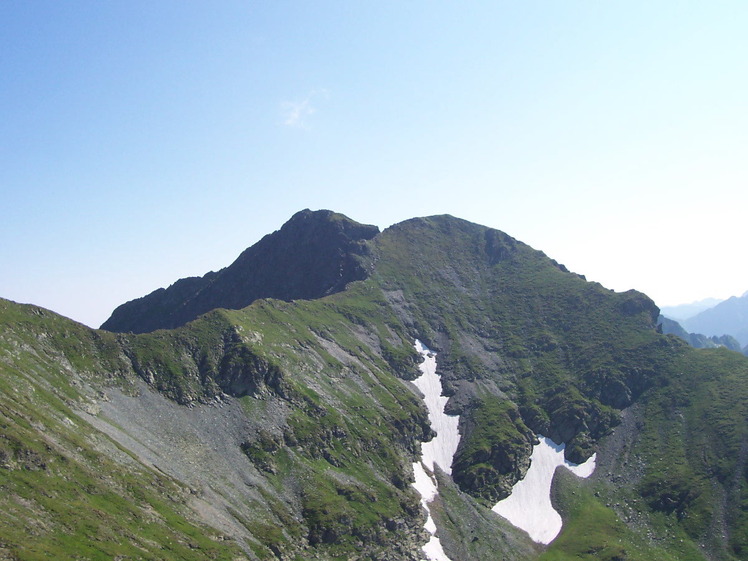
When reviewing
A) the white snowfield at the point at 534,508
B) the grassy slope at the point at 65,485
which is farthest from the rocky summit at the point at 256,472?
the white snowfield at the point at 534,508

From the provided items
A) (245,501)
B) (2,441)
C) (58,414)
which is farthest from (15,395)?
(245,501)

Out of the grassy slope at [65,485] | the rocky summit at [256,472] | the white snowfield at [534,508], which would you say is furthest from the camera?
the white snowfield at [534,508]

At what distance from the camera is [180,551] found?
93.0m

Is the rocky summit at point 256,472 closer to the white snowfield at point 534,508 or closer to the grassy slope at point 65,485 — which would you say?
the grassy slope at point 65,485

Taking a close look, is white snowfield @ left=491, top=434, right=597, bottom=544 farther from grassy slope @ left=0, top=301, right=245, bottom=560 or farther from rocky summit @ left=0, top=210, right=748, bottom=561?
grassy slope @ left=0, top=301, right=245, bottom=560

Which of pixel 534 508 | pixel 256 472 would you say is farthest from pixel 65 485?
pixel 534 508

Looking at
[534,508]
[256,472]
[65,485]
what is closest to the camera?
[65,485]

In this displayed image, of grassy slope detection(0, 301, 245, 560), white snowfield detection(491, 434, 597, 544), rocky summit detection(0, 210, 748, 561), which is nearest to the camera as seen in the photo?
grassy slope detection(0, 301, 245, 560)

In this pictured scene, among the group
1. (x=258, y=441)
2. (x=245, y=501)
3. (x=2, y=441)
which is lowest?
(x=245, y=501)

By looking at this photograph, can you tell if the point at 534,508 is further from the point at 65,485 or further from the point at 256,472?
the point at 65,485

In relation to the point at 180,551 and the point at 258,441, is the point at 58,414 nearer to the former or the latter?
the point at 180,551

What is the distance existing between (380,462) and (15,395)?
102 metres

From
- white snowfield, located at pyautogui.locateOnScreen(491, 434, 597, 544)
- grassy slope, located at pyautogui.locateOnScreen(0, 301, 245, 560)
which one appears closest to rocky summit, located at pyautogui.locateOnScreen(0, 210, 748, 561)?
grassy slope, located at pyautogui.locateOnScreen(0, 301, 245, 560)

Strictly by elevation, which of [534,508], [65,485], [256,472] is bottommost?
[534,508]
